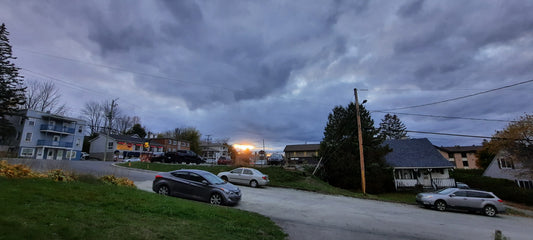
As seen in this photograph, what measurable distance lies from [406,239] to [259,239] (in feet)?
16.4

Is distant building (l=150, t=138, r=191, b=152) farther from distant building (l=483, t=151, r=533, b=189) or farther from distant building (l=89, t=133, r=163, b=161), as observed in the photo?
distant building (l=483, t=151, r=533, b=189)

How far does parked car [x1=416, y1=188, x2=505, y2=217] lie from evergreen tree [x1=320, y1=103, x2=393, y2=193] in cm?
1132

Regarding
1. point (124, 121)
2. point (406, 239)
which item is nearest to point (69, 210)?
point (406, 239)

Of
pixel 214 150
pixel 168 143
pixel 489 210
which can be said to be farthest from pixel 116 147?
pixel 489 210

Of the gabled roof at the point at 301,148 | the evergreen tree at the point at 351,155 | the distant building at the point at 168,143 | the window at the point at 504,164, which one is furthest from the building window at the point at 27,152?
the window at the point at 504,164

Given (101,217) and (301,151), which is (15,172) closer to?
(101,217)

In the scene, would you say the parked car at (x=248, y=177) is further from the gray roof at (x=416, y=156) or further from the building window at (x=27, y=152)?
the building window at (x=27, y=152)

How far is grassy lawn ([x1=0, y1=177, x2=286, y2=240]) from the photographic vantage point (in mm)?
4188

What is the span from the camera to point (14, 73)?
115 ft

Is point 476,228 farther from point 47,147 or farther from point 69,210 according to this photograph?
point 47,147

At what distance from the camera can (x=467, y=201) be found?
1458 cm

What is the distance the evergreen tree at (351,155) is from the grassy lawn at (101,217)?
71.5ft

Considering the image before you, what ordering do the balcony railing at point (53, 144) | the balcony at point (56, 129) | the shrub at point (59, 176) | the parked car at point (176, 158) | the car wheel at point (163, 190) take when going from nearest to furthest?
the shrub at point (59, 176) < the car wheel at point (163, 190) < the parked car at point (176, 158) < the balcony railing at point (53, 144) < the balcony at point (56, 129)

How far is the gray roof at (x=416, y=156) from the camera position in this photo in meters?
29.8
